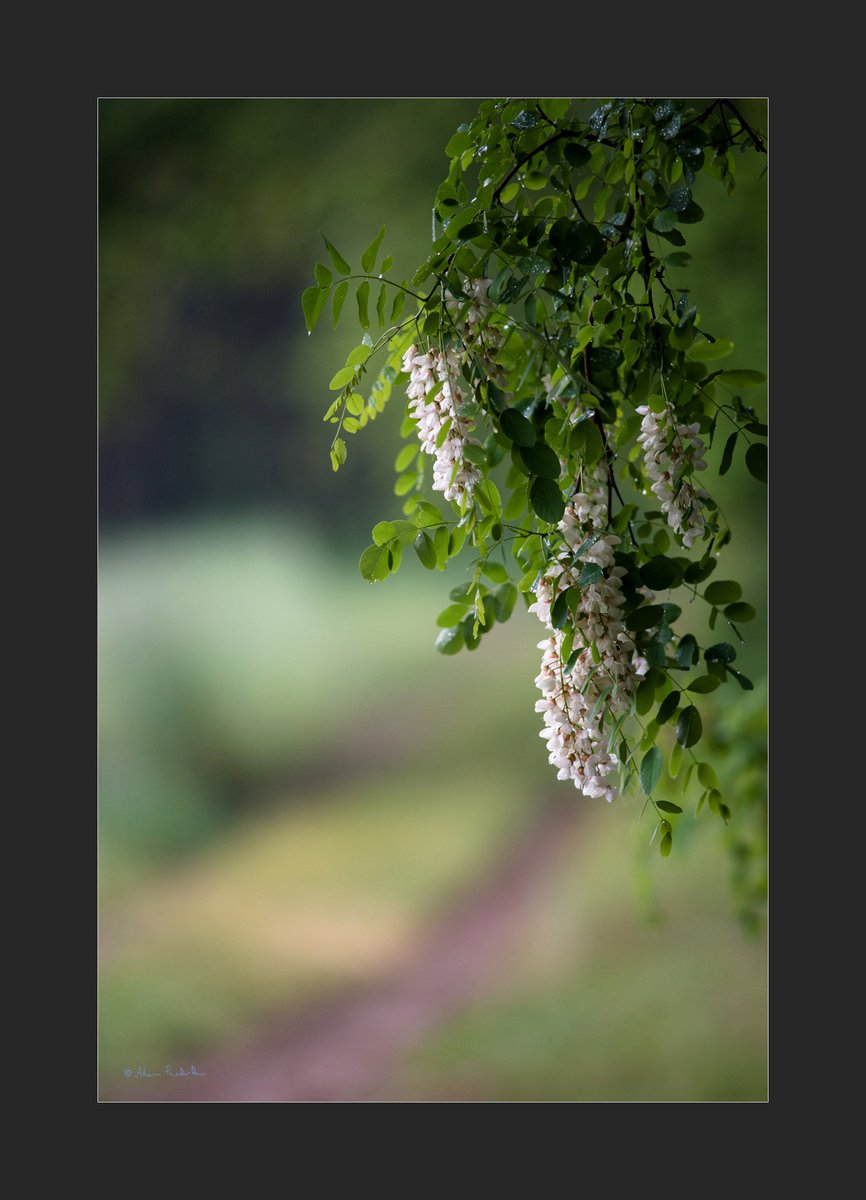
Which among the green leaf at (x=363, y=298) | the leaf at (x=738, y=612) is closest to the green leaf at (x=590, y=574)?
the leaf at (x=738, y=612)

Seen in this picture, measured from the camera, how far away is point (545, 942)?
2.04 metres

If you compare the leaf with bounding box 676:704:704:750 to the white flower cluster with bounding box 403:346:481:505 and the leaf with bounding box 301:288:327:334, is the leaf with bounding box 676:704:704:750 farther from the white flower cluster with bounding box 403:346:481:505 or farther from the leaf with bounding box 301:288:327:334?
the leaf with bounding box 301:288:327:334

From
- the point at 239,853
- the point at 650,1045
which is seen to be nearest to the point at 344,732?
the point at 239,853

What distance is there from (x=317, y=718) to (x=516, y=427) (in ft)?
3.37

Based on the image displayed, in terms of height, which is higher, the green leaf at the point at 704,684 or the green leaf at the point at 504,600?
the green leaf at the point at 504,600

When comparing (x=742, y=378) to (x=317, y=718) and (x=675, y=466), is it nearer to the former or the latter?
(x=675, y=466)

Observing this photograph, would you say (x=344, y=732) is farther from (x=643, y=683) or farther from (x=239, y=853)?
(x=643, y=683)

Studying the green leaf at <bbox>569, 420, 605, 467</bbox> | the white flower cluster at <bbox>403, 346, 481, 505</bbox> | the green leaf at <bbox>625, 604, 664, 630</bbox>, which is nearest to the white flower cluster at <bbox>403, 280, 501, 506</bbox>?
the white flower cluster at <bbox>403, 346, 481, 505</bbox>

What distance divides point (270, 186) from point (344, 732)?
0.96 m

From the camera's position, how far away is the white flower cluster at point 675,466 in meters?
1.12

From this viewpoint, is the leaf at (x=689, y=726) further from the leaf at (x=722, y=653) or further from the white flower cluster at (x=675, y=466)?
the white flower cluster at (x=675, y=466)

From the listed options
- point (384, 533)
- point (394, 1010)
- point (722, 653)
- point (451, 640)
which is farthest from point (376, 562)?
point (394, 1010)

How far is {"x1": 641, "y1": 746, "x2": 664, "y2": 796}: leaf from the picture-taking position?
1.14m

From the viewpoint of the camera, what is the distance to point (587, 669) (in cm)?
110
